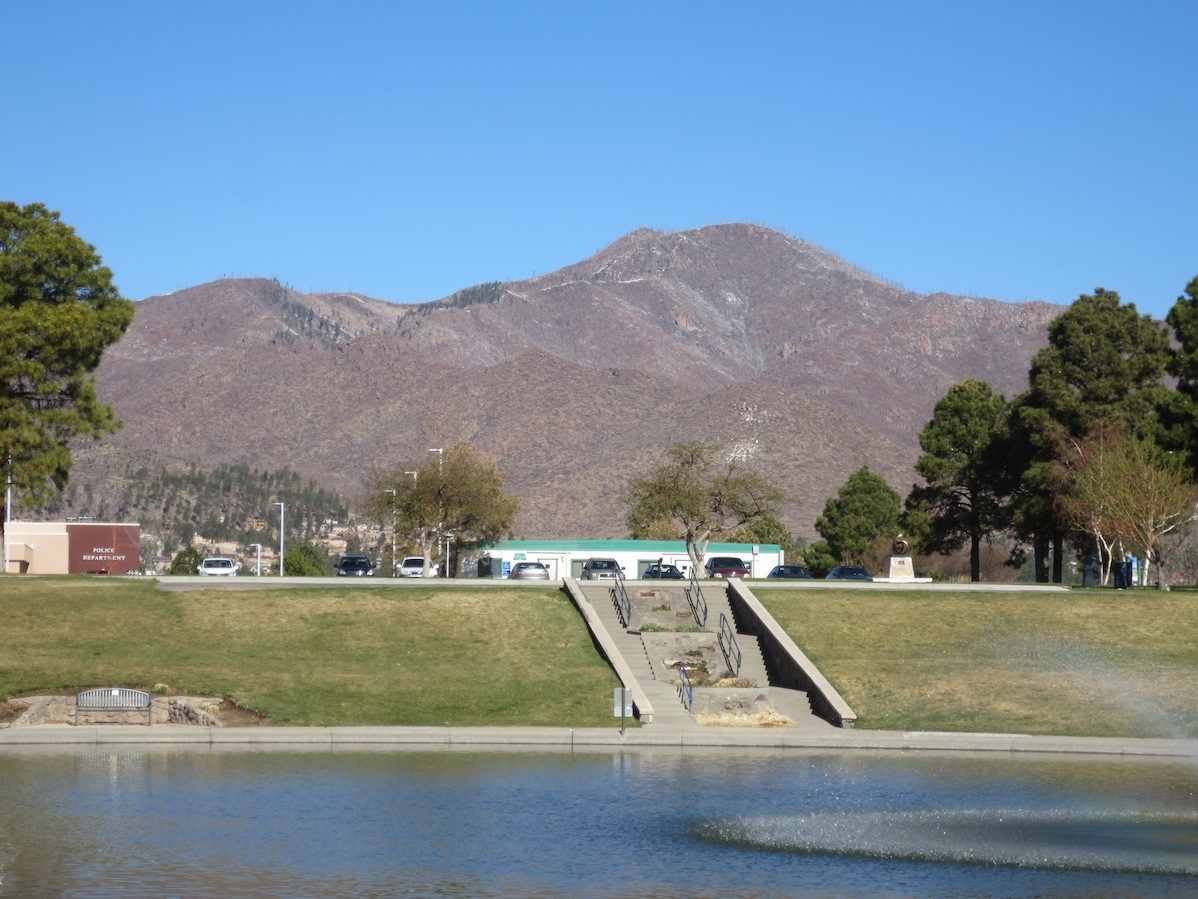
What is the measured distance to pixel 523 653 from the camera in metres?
38.9

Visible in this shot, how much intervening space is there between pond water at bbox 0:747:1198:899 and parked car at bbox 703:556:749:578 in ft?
151

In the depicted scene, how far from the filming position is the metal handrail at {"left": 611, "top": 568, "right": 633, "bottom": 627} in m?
43.5

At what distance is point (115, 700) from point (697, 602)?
1823 centimetres

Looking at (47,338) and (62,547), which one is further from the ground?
(47,338)

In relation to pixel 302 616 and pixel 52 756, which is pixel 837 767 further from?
pixel 302 616

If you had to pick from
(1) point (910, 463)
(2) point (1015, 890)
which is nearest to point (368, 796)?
(2) point (1015, 890)

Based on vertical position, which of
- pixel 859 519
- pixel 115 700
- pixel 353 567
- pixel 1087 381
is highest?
pixel 1087 381

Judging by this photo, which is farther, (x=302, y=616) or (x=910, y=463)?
(x=910, y=463)

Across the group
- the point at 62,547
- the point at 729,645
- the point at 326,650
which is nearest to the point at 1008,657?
the point at 729,645

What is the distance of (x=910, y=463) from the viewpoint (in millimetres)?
196500

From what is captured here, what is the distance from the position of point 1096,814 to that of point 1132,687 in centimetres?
1453

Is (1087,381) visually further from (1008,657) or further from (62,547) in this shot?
(62,547)

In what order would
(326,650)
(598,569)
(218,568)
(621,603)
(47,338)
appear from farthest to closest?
(218,568) → (598,569) → (47,338) → (621,603) → (326,650)

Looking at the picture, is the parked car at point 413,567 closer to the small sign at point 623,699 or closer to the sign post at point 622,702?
the sign post at point 622,702
